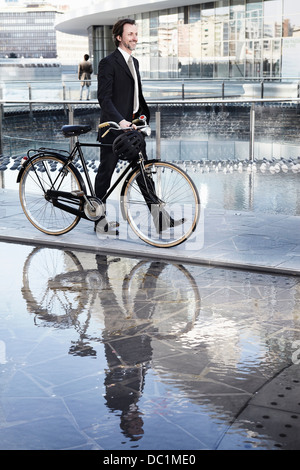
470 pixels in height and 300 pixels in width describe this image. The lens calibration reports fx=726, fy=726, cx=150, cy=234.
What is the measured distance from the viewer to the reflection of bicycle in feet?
14.6

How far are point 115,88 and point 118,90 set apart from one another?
32 millimetres

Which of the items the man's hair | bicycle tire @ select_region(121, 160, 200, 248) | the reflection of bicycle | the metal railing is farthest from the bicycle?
the metal railing

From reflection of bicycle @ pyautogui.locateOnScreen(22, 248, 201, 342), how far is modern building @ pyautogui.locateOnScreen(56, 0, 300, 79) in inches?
1284

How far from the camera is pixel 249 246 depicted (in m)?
6.22

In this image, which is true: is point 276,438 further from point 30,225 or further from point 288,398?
point 30,225

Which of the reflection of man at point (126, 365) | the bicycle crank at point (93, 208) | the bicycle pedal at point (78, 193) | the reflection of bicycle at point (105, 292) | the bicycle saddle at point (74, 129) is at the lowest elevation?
the reflection of bicycle at point (105, 292)

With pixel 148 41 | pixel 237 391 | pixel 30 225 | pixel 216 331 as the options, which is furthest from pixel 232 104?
pixel 148 41

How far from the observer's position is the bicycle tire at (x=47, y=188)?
22.0ft

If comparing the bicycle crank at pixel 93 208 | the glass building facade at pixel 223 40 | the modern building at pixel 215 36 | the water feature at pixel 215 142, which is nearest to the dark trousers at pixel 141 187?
the bicycle crank at pixel 93 208

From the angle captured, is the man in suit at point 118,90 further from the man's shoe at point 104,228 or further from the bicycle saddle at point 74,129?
the man's shoe at point 104,228

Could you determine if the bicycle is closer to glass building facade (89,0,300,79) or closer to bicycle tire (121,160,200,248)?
bicycle tire (121,160,200,248)

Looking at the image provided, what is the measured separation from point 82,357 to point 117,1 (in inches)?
1928

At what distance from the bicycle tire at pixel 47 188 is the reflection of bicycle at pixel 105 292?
679mm

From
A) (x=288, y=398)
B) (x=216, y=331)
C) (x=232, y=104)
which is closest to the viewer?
(x=288, y=398)
